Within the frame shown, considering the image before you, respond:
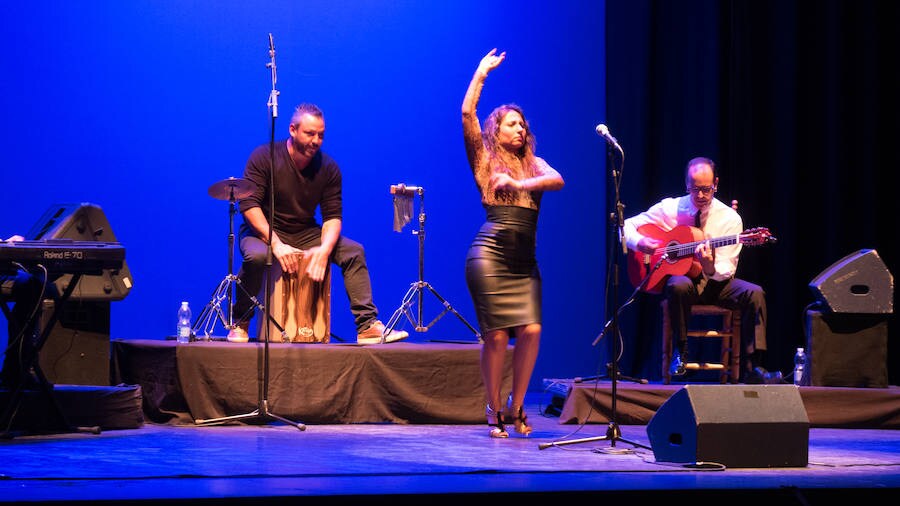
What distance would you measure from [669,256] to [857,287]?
110 cm

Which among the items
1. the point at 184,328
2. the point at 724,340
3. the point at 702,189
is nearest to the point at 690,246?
the point at 702,189

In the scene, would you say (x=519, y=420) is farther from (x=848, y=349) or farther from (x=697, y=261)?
(x=848, y=349)

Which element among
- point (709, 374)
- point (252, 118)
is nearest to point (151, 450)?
point (252, 118)

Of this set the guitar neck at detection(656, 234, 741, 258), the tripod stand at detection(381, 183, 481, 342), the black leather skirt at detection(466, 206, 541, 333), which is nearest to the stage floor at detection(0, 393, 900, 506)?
the black leather skirt at detection(466, 206, 541, 333)

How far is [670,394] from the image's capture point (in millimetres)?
5984

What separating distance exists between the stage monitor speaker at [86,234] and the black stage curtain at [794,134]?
3.83m

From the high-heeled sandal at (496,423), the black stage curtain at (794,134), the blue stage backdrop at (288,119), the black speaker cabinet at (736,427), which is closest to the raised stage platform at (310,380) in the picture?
the high-heeled sandal at (496,423)

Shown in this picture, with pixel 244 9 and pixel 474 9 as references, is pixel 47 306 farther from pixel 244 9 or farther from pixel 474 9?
pixel 474 9

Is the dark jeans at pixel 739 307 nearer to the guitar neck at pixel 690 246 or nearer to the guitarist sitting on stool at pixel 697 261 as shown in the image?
the guitarist sitting on stool at pixel 697 261

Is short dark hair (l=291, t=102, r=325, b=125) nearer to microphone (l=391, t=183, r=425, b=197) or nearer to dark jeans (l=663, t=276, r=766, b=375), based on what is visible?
microphone (l=391, t=183, r=425, b=197)

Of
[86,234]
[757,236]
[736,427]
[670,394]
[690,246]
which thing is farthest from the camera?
[690,246]

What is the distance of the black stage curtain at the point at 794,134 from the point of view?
751 centimetres

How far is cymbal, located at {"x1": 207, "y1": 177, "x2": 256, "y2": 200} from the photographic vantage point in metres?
5.53

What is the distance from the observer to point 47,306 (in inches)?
213
